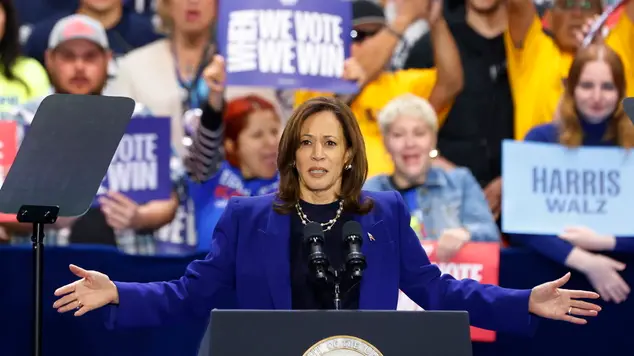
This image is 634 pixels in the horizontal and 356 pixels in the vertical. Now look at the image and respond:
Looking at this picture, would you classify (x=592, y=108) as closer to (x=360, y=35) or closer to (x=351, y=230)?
(x=360, y=35)

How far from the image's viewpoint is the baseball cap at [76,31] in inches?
212

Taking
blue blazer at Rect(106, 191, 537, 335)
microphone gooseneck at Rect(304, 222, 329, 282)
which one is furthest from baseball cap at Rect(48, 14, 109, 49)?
microphone gooseneck at Rect(304, 222, 329, 282)

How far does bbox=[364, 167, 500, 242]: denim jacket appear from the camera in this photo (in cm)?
521

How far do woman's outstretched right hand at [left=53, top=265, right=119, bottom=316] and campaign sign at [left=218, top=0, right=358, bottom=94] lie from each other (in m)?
2.50

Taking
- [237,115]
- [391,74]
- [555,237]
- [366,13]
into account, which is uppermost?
[366,13]

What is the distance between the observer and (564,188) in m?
5.43

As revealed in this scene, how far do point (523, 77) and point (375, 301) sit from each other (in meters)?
3.06

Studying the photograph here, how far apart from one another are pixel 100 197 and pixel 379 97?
4.97 feet

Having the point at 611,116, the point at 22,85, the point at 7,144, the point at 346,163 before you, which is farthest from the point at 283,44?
the point at 346,163

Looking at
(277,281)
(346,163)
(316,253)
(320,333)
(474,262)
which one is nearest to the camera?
(320,333)

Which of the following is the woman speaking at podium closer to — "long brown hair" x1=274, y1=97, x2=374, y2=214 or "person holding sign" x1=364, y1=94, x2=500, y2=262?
"long brown hair" x1=274, y1=97, x2=374, y2=214

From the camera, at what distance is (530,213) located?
5379mm

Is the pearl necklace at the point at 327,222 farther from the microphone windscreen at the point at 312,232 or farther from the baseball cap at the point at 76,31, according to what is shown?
the baseball cap at the point at 76,31

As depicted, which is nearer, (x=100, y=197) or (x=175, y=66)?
(x=100, y=197)
